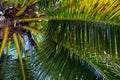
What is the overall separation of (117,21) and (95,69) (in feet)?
3.54

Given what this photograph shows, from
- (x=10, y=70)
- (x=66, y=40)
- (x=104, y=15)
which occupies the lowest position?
(x=10, y=70)

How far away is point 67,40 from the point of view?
439 cm

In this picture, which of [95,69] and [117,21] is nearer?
[117,21]

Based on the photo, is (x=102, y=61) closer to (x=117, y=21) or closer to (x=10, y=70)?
(x=117, y=21)

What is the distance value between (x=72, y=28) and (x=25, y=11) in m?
0.97

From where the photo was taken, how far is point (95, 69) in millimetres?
4898

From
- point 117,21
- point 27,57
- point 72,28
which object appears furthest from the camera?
point 27,57

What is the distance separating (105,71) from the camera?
4.88m

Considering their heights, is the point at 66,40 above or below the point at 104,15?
below

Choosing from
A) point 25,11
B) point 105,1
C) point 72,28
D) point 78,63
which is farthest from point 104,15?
point 25,11

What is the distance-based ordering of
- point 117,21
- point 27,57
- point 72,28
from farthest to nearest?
1. point 27,57
2. point 72,28
3. point 117,21

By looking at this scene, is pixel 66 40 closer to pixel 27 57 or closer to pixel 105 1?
pixel 105 1

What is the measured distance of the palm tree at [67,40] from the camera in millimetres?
4137

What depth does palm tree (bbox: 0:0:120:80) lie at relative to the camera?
4137 millimetres
